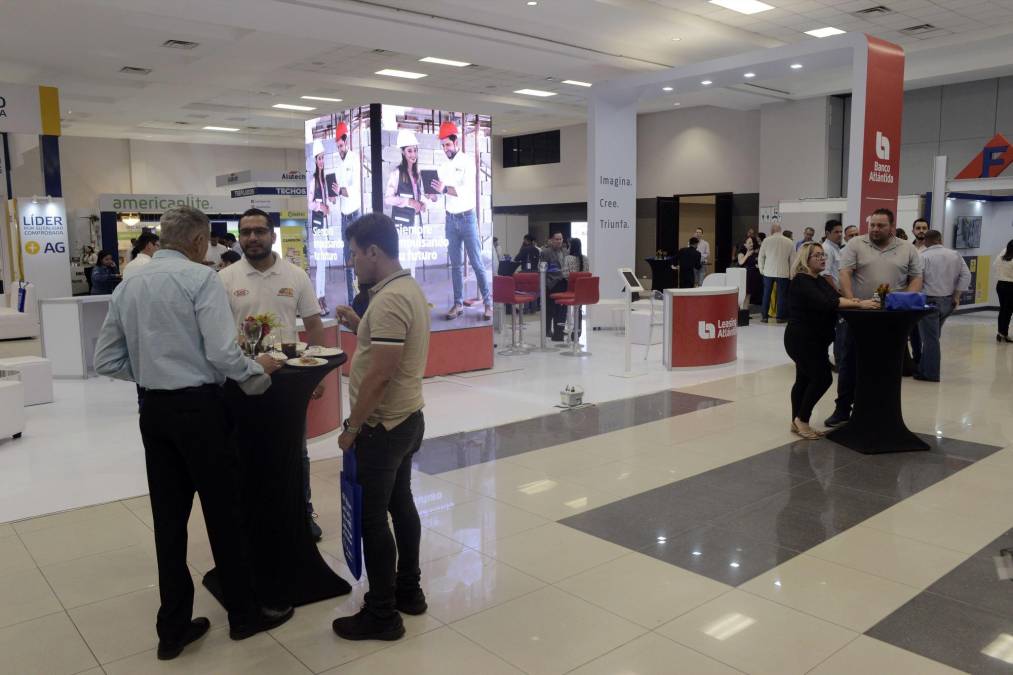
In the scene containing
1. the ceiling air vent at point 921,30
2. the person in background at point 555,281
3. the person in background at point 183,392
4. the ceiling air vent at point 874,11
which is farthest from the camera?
the ceiling air vent at point 921,30

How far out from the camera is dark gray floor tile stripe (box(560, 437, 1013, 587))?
138 inches

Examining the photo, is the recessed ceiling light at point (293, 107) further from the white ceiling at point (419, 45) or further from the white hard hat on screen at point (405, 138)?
the white hard hat on screen at point (405, 138)

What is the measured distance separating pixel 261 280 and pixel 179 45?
8903 mm

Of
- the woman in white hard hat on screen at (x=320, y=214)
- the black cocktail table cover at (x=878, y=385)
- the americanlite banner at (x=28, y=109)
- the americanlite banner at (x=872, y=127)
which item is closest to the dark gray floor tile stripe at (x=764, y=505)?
the black cocktail table cover at (x=878, y=385)

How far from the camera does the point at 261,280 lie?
11.5 ft

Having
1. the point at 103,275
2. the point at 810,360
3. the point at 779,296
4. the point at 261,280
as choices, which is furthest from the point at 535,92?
the point at 261,280

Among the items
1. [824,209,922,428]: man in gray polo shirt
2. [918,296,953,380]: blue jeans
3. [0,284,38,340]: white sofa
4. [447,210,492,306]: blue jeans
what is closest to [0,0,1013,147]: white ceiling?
[447,210,492,306]: blue jeans

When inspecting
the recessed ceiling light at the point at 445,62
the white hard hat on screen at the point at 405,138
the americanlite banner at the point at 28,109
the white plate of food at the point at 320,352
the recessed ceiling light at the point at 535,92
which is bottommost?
the white plate of food at the point at 320,352

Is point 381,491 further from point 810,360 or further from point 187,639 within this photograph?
point 810,360

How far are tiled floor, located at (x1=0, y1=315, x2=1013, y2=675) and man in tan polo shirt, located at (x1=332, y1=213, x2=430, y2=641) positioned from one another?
0.17m

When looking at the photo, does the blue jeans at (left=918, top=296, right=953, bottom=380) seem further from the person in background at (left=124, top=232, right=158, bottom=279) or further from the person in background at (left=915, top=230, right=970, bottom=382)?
the person in background at (left=124, top=232, right=158, bottom=279)

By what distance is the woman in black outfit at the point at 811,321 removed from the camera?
507 cm

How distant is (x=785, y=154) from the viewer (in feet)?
51.1

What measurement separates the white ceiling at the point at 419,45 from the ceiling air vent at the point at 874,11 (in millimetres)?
116
